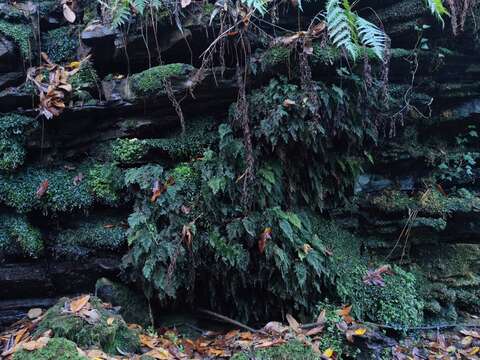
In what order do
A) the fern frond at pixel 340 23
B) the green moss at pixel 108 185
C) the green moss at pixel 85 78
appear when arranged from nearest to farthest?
the fern frond at pixel 340 23 < the green moss at pixel 108 185 < the green moss at pixel 85 78

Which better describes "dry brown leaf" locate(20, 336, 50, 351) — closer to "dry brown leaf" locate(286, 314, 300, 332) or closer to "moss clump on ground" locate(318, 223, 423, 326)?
"dry brown leaf" locate(286, 314, 300, 332)

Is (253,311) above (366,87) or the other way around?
the other way around

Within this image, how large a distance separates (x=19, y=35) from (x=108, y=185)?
233 cm

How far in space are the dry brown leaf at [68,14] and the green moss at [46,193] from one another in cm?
208

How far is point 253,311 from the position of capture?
4.73 m

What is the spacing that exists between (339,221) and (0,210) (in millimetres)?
4629

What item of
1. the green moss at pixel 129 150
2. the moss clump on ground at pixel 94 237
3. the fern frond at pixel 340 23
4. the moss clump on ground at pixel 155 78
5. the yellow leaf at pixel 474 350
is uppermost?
the fern frond at pixel 340 23

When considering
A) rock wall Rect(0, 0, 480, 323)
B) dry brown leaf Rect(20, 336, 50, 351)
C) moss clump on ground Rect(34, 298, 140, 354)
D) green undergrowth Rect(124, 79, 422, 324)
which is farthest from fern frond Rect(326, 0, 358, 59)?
dry brown leaf Rect(20, 336, 50, 351)

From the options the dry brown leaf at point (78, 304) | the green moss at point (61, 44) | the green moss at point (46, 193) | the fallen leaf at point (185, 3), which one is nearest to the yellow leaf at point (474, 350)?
the dry brown leaf at point (78, 304)

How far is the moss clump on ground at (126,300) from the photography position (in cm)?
455

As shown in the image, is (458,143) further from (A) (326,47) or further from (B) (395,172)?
(A) (326,47)

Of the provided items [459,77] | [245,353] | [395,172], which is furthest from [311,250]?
[459,77]

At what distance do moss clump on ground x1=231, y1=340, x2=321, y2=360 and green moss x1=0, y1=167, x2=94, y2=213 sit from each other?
2832mm

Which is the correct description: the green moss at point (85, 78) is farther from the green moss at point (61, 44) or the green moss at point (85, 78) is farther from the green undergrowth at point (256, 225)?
the green undergrowth at point (256, 225)
